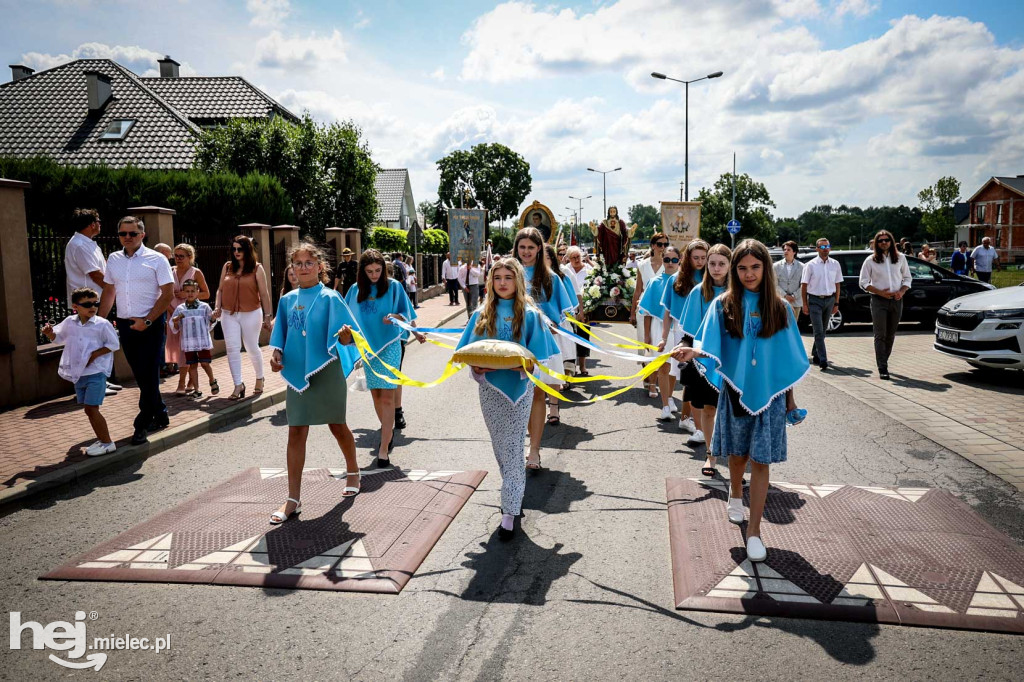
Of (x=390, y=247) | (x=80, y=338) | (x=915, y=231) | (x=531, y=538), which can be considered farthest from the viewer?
(x=915, y=231)

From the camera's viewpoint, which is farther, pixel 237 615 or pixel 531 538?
pixel 531 538

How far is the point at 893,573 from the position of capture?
416 centimetres

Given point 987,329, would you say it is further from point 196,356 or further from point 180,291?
point 180,291

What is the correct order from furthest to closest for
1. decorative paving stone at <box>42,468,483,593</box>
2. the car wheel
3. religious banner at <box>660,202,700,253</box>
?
1. religious banner at <box>660,202,700,253</box>
2. the car wheel
3. decorative paving stone at <box>42,468,483,593</box>

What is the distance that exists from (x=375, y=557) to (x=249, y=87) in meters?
31.8

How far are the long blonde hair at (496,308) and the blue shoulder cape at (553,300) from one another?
1750mm

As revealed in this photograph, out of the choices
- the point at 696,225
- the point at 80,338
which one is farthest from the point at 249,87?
the point at 80,338

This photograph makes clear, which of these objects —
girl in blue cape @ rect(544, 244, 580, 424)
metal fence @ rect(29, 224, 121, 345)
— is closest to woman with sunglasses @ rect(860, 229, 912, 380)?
girl in blue cape @ rect(544, 244, 580, 424)

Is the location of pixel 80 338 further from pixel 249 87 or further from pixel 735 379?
pixel 249 87

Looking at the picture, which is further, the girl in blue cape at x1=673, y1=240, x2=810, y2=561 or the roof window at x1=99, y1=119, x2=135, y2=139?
the roof window at x1=99, y1=119, x2=135, y2=139

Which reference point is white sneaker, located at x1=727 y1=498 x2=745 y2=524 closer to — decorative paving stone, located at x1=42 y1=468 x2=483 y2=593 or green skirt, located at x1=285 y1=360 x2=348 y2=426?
decorative paving stone, located at x1=42 y1=468 x2=483 y2=593

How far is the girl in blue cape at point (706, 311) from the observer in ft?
18.4

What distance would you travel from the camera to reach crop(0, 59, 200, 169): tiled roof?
25781mm

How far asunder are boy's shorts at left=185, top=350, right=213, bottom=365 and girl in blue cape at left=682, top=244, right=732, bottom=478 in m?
6.17
